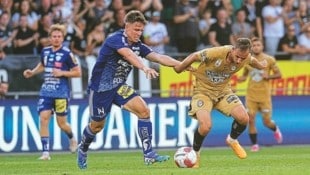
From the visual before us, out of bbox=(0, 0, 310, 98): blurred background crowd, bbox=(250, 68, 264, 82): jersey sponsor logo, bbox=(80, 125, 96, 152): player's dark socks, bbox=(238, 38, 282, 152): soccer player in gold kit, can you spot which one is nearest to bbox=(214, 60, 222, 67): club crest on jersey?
bbox=(80, 125, 96, 152): player's dark socks

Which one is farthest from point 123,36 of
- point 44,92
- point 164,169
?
point 44,92

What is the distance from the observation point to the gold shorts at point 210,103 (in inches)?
615

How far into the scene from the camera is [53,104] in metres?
19.8

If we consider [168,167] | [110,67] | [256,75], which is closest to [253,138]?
[256,75]

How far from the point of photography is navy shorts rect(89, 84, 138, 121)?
1509 centimetres

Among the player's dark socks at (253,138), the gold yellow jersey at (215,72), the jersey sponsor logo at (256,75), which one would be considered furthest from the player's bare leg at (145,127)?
the jersey sponsor logo at (256,75)

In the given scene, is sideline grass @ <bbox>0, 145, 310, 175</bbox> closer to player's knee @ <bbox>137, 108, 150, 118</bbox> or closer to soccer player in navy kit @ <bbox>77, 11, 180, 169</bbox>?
soccer player in navy kit @ <bbox>77, 11, 180, 169</bbox>

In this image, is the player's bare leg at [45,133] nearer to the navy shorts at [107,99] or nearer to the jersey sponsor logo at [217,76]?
the navy shorts at [107,99]

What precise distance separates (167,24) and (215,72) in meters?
9.67

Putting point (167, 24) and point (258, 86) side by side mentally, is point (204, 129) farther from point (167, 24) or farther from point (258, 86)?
point (167, 24)

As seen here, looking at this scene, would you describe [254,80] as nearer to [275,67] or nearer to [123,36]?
[275,67]

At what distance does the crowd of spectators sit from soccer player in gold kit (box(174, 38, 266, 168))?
7.94 m

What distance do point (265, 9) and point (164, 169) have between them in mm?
11990

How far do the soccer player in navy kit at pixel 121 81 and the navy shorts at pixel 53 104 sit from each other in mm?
4453
